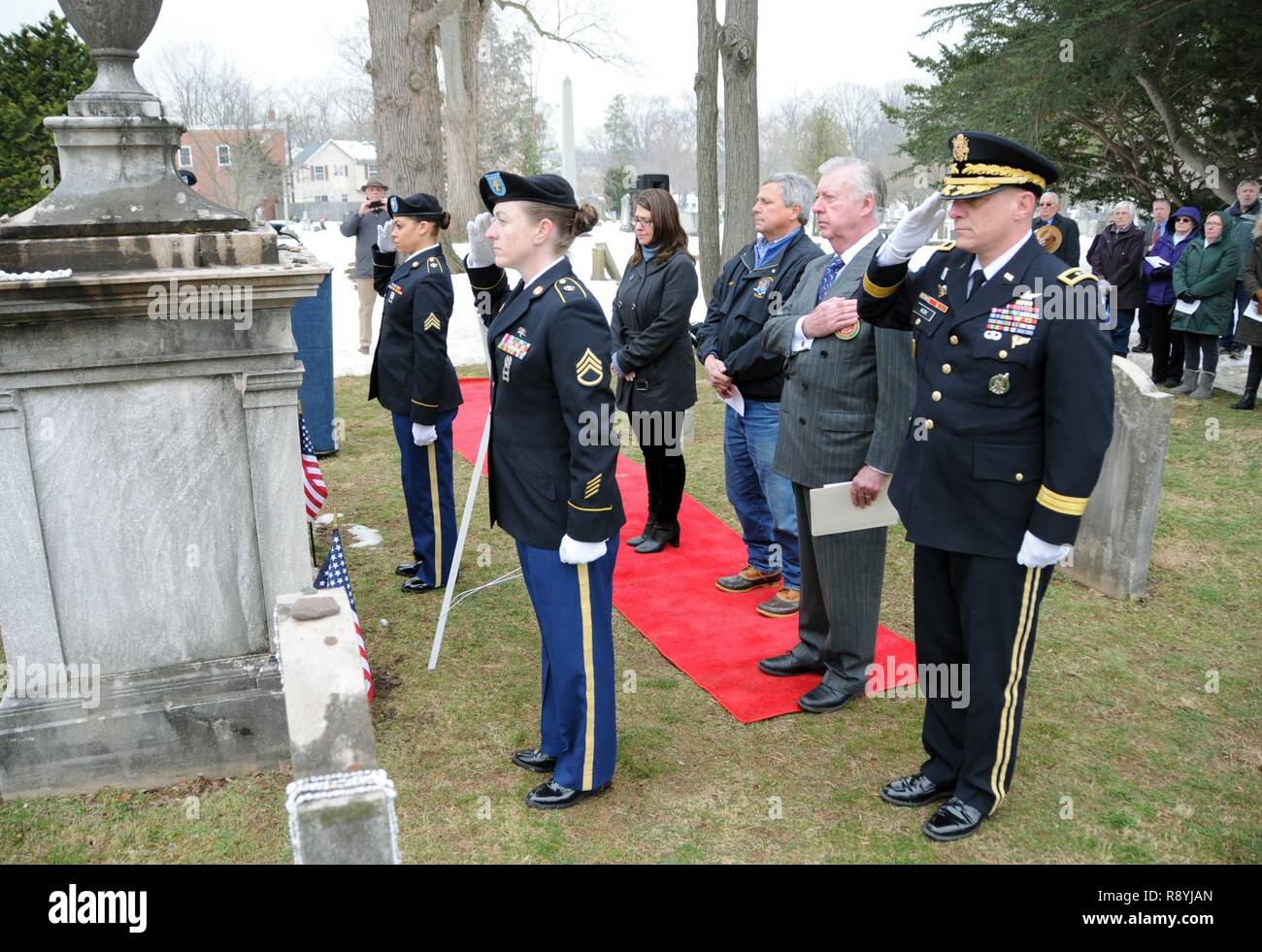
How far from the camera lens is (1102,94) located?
1334cm

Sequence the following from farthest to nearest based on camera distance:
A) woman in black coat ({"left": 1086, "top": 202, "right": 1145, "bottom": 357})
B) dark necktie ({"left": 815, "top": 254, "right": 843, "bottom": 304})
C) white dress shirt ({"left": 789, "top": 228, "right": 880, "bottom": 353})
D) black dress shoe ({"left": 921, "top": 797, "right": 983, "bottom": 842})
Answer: woman in black coat ({"left": 1086, "top": 202, "right": 1145, "bottom": 357}), dark necktie ({"left": 815, "top": 254, "right": 843, "bottom": 304}), white dress shirt ({"left": 789, "top": 228, "right": 880, "bottom": 353}), black dress shoe ({"left": 921, "top": 797, "right": 983, "bottom": 842})

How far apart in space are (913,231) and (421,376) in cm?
273

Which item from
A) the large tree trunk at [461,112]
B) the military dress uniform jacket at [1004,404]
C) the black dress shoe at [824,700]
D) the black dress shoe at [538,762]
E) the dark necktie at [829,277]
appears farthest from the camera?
the large tree trunk at [461,112]

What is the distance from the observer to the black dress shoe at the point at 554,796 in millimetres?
3598

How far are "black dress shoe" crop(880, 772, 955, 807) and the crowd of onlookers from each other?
721 cm

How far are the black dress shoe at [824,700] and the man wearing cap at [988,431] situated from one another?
0.74 meters

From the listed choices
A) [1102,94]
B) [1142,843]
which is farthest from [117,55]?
[1102,94]

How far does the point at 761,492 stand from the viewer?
5480mm

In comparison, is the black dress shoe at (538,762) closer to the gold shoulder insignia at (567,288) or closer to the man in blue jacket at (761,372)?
the man in blue jacket at (761,372)

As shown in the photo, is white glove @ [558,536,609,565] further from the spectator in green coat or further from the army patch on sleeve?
the spectator in green coat

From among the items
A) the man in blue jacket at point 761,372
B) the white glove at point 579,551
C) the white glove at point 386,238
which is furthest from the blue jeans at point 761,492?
the white glove at point 386,238

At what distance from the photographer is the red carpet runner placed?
4.47 meters

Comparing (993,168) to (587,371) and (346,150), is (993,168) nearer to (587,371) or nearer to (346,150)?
(587,371)

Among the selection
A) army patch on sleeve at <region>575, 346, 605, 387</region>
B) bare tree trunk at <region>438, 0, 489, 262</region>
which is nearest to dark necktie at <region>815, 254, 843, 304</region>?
army patch on sleeve at <region>575, 346, 605, 387</region>
